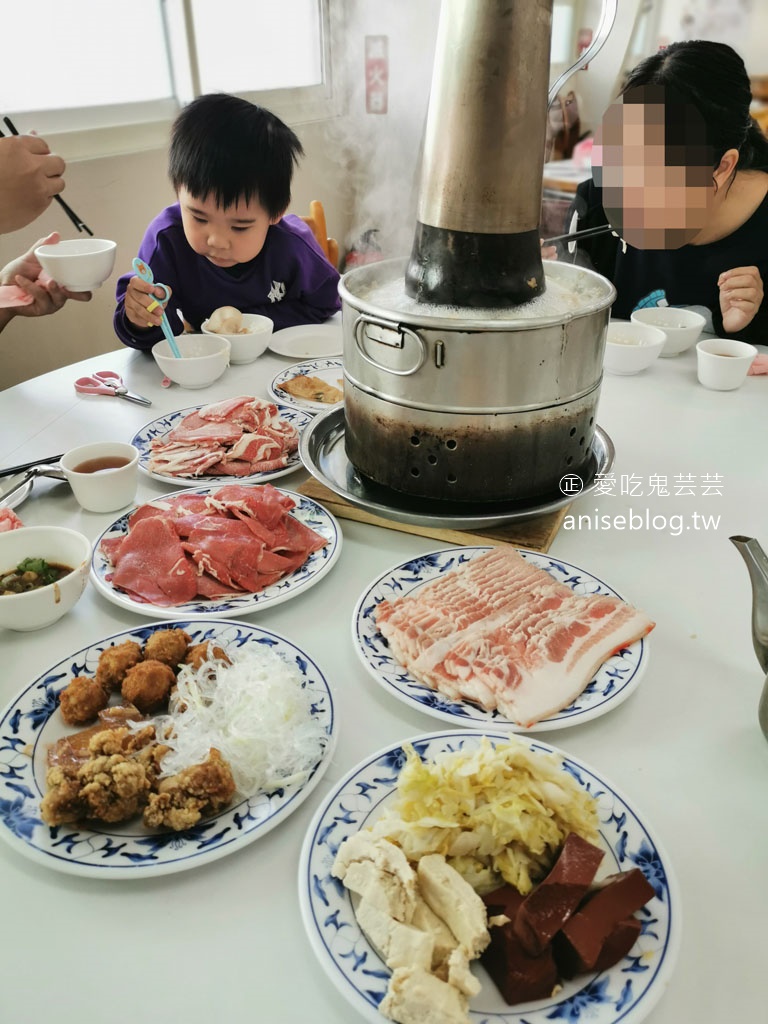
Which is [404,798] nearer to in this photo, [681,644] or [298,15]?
[681,644]

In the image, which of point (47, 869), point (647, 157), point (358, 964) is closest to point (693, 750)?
point (358, 964)

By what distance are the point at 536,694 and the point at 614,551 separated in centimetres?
50

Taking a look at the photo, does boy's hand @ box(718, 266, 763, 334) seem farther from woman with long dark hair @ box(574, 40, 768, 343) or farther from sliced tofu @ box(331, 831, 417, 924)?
sliced tofu @ box(331, 831, 417, 924)

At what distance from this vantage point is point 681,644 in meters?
1.18

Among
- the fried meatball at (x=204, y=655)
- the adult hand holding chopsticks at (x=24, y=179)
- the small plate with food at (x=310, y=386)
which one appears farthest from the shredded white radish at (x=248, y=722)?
the adult hand holding chopsticks at (x=24, y=179)

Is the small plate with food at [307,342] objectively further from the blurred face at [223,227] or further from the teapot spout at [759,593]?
the teapot spout at [759,593]

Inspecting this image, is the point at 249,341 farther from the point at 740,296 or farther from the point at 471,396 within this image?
the point at 740,296

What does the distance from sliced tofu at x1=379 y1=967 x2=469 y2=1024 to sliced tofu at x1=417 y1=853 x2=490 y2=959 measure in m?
0.05

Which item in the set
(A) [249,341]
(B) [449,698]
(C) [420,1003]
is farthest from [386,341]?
(A) [249,341]

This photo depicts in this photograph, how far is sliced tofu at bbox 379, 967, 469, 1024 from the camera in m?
0.66

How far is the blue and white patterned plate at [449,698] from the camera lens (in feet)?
3.31

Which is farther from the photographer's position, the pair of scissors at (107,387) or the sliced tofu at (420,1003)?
the pair of scissors at (107,387)

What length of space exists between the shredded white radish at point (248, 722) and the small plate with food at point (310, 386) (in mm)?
1038

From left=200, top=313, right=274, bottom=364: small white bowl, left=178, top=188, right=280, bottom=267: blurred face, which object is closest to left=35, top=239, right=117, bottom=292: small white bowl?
left=200, top=313, right=274, bottom=364: small white bowl
